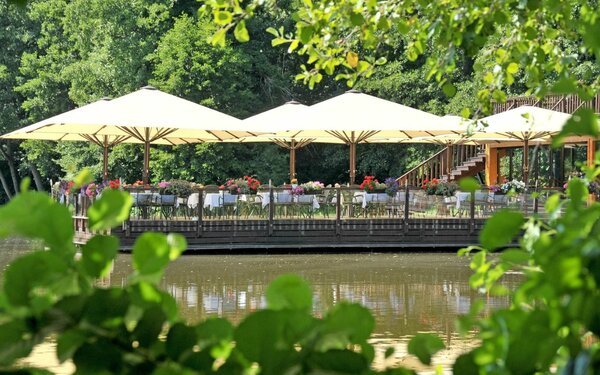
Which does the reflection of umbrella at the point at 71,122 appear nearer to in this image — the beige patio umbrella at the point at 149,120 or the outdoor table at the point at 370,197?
the beige patio umbrella at the point at 149,120

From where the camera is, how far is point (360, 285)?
12.6 meters

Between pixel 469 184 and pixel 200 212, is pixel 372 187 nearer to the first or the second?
pixel 200 212

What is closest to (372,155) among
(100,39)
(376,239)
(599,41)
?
(100,39)

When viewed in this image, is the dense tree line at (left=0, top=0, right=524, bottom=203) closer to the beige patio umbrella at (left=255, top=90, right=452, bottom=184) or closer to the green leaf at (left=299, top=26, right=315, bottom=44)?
the beige patio umbrella at (left=255, top=90, right=452, bottom=184)

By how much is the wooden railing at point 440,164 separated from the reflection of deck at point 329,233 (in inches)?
473

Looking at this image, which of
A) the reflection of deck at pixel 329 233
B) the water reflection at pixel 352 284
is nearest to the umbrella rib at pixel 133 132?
the reflection of deck at pixel 329 233

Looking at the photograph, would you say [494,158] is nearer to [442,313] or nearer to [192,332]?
[442,313]

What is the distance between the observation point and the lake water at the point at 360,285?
916cm

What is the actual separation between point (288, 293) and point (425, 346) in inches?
7.8

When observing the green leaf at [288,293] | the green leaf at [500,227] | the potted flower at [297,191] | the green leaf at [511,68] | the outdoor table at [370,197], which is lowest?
the green leaf at [288,293]

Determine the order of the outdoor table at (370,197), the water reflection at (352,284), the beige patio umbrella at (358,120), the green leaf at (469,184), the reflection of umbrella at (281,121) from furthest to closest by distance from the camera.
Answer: the reflection of umbrella at (281,121) < the beige patio umbrella at (358,120) < the outdoor table at (370,197) < the water reflection at (352,284) < the green leaf at (469,184)

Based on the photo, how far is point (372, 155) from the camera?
119 ft

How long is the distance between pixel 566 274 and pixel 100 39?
34.6m

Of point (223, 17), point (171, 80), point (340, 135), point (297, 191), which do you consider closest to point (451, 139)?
point (340, 135)
